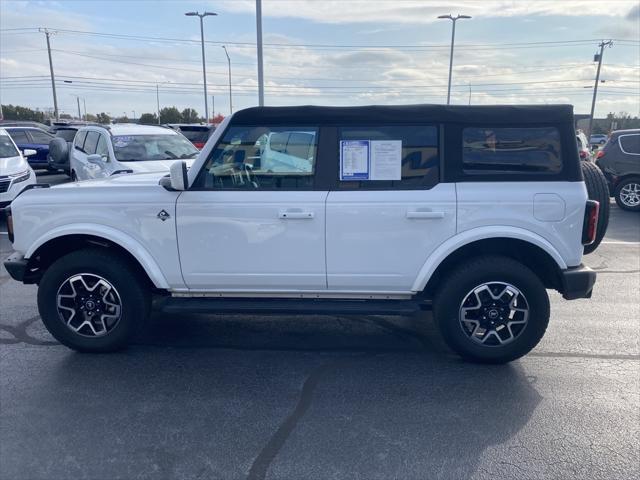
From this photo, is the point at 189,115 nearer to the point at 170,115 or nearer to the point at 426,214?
the point at 170,115

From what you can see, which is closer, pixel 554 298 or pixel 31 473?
pixel 31 473

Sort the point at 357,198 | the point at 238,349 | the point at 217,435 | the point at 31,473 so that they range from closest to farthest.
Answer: the point at 31,473
the point at 217,435
the point at 357,198
the point at 238,349

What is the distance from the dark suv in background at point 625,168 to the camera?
1162 cm

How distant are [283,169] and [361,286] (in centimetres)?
109

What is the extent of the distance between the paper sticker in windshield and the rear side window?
7.39 m

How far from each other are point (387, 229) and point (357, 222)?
0.75ft

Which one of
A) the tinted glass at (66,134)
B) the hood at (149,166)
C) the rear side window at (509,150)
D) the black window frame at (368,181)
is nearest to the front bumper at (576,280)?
the rear side window at (509,150)

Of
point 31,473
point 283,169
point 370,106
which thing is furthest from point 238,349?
point 370,106

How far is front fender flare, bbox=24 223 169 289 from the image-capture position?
400 centimetres

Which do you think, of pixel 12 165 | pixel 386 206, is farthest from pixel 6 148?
pixel 386 206

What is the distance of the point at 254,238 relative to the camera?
3.93 m

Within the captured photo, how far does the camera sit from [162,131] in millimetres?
10414

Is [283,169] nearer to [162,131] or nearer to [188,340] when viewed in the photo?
[188,340]

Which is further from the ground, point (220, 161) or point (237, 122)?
point (237, 122)
